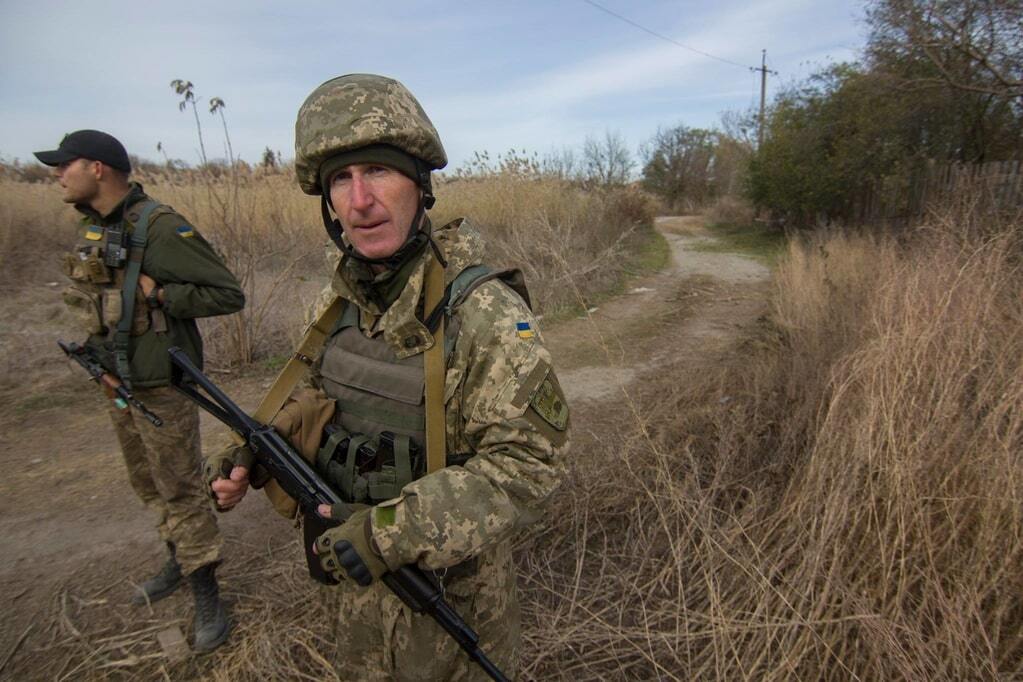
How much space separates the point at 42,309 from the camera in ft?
22.3

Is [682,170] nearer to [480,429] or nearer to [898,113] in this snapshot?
[898,113]

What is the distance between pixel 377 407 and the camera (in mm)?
1346

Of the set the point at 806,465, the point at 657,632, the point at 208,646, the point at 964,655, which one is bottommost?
the point at 208,646

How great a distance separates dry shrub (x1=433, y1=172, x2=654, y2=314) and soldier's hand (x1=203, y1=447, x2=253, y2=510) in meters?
6.40

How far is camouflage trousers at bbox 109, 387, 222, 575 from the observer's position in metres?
2.29

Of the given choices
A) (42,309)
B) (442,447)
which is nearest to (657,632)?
(442,447)

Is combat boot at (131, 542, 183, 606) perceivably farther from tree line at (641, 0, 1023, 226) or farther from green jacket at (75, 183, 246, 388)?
tree line at (641, 0, 1023, 226)

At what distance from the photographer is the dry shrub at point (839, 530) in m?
1.65

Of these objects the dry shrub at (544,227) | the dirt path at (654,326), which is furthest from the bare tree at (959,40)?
the dry shrub at (544,227)

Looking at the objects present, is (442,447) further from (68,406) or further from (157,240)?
(68,406)

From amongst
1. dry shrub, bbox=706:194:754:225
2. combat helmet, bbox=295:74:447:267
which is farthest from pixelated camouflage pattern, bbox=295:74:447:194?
dry shrub, bbox=706:194:754:225

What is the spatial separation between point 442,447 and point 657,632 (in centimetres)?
128

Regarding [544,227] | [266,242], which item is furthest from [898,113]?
[266,242]

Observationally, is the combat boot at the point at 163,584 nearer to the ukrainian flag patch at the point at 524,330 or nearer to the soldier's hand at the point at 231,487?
the soldier's hand at the point at 231,487
